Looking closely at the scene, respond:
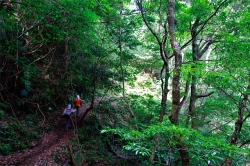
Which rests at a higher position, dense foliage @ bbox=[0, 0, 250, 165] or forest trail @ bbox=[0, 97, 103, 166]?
dense foliage @ bbox=[0, 0, 250, 165]

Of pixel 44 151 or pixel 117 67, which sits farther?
pixel 117 67

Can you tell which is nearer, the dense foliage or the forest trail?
the dense foliage

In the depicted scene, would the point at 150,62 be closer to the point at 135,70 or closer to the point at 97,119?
the point at 135,70

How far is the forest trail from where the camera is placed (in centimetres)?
627

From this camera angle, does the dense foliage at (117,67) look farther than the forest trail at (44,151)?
No

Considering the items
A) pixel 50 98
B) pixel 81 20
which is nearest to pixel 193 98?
pixel 81 20

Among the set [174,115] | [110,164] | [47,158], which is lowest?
[110,164]

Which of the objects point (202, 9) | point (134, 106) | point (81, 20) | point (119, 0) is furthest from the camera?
point (134, 106)

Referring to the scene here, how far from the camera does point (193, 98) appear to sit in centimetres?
985

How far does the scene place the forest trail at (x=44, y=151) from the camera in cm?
627

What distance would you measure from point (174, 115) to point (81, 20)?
4102 mm

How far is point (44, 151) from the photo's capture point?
726 cm

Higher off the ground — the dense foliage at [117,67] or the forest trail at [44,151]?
the dense foliage at [117,67]

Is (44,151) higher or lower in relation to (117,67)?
lower
